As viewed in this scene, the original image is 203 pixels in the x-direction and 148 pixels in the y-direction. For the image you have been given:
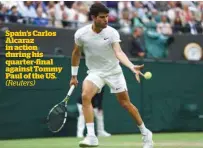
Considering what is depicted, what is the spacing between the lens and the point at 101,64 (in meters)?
9.70

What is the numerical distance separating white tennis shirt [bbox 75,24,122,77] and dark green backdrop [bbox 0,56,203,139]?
485 cm

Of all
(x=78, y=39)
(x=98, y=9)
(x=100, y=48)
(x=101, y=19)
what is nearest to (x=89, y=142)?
(x=100, y=48)

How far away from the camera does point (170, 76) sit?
16172 mm

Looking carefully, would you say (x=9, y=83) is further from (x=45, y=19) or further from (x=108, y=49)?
(x=108, y=49)

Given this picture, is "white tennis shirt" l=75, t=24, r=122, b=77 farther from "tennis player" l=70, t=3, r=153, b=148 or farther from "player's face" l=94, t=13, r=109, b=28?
"player's face" l=94, t=13, r=109, b=28

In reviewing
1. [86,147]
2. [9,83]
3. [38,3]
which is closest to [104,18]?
[86,147]

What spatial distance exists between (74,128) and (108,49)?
18.4 feet

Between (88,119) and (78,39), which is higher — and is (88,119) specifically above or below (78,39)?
below

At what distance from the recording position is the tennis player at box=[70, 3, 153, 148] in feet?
30.9

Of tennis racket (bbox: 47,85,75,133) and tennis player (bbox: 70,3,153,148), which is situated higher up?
tennis player (bbox: 70,3,153,148)

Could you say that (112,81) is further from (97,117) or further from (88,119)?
(97,117)

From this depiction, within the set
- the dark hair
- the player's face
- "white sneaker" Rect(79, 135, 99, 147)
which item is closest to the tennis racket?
"white sneaker" Rect(79, 135, 99, 147)

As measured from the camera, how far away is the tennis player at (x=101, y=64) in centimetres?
941

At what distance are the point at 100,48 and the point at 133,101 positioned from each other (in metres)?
6.25
